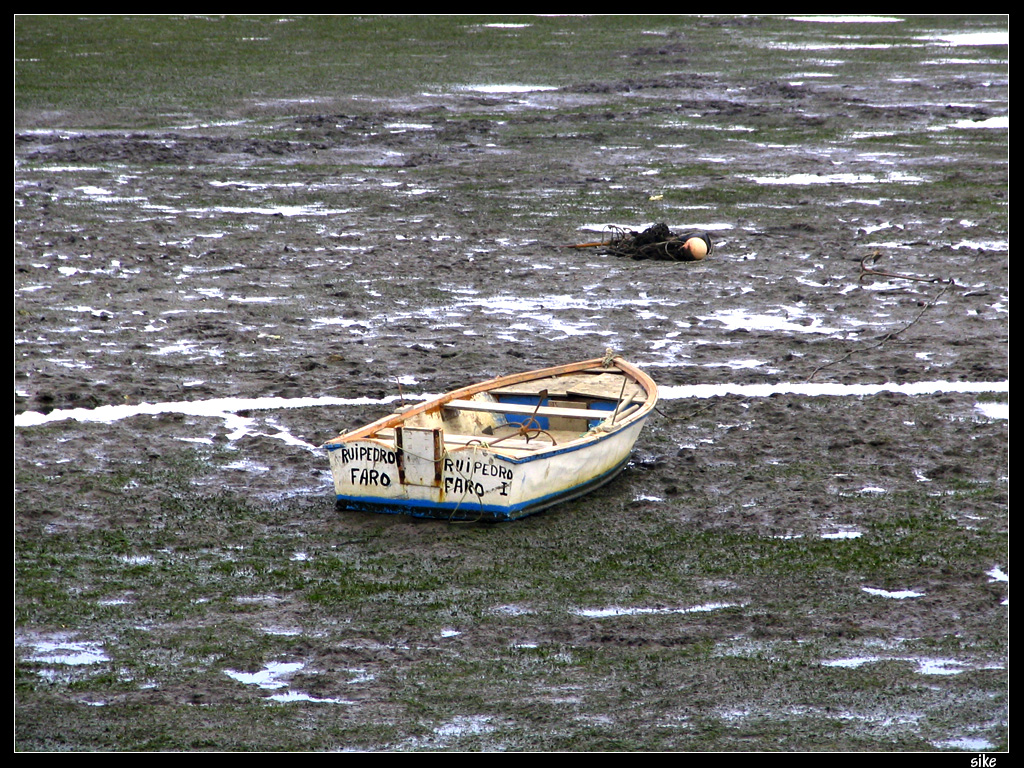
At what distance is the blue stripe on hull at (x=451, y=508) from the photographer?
295 inches

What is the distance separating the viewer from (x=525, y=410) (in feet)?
27.3

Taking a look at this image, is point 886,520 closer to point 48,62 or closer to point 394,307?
point 394,307

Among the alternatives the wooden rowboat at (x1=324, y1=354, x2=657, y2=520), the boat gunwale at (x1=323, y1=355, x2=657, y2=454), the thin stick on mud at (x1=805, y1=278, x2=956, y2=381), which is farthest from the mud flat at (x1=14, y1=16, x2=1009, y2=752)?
the boat gunwale at (x1=323, y1=355, x2=657, y2=454)

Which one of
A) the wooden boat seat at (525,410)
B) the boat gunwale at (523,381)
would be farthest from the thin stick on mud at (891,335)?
the wooden boat seat at (525,410)

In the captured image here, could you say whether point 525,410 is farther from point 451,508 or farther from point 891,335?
point 891,335

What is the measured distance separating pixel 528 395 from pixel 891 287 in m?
5.88

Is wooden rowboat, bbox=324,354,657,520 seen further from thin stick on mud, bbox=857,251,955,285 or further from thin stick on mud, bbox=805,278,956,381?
thin stick on mud, bbox=857,251,955,285

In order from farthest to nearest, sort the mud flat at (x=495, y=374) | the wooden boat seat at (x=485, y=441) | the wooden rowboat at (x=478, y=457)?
the wooden boat seat at (x=485, y=441)
the wooden rowboat at (x=478, y=457)
the mud flat at (x=495, y=374)

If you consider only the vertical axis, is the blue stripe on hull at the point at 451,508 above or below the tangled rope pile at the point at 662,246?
below

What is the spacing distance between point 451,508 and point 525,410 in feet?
3.59

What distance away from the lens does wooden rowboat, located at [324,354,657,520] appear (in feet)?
24.4

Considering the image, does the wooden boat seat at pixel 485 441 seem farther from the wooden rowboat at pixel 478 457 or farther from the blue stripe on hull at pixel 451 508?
the blue stripe on hull at pixel 451 508

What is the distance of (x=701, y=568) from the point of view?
701 centimetres

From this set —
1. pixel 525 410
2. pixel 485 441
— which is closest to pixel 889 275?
pixel 525 410
